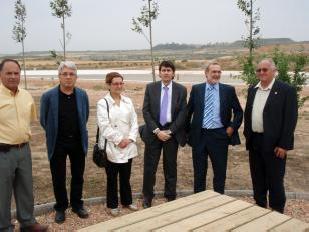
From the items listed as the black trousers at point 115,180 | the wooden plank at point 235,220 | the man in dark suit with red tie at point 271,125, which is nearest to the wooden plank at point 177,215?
the wooden plank at point 235,220

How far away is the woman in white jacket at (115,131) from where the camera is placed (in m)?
4.98

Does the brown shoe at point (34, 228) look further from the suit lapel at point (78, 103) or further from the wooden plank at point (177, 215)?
the wooden plank at point (177, 215)

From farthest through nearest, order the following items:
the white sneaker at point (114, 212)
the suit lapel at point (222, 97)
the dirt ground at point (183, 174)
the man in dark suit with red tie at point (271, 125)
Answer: the dirt ground at point (183, 174) → the white sneaker at point (114, 212) → the suit lapel at point (222, 97) → the man in dark suit with red tie at point (271, 125)

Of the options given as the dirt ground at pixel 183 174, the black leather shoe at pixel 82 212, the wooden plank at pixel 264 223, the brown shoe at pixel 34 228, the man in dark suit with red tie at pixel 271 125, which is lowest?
the dirt ground at pixel 183 174

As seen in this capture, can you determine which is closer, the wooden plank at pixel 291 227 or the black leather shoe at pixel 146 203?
the wooden plank at pixel 291 227

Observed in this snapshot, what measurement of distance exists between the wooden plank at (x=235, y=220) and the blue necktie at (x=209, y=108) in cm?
166

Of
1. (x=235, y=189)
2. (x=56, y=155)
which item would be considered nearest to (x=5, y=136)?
(x=56, y=155)

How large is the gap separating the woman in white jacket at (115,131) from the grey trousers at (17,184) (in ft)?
3.23

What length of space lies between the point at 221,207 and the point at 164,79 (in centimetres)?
213

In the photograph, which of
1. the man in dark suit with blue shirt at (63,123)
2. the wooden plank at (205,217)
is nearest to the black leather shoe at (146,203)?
the man in dark suit with blue shirt at (63,123)

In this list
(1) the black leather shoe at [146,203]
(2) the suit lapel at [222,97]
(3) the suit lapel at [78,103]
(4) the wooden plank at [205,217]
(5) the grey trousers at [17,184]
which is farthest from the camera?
(1) the black leather shoe at [146,203]

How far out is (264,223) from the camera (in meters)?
3.29

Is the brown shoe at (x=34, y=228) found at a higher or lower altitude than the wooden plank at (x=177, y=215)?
lower

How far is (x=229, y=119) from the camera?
5.22 m
